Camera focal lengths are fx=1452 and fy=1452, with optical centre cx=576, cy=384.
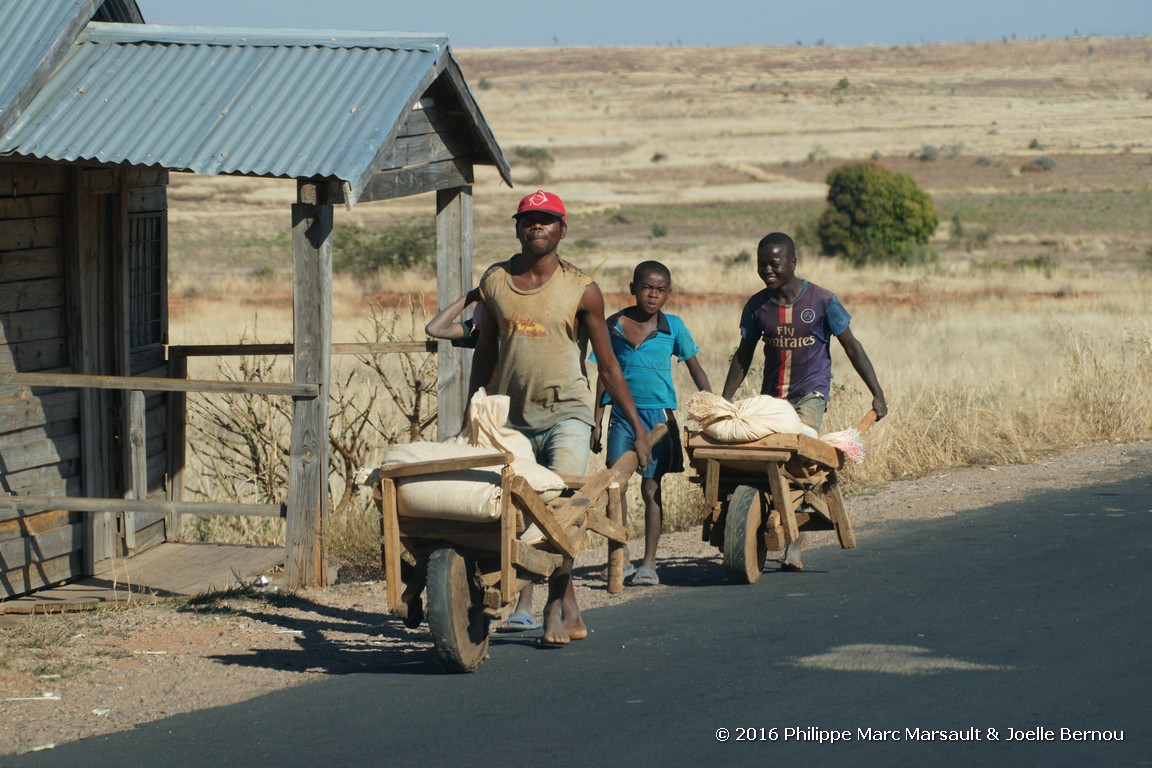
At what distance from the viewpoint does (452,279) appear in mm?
9750

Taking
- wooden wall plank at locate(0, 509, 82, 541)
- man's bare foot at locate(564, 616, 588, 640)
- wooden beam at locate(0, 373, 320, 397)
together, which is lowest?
man's bare foot at locate(564, 616, 588, 640)

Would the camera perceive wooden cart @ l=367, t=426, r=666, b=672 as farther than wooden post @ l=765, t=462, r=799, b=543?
No

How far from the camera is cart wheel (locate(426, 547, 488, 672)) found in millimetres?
6105

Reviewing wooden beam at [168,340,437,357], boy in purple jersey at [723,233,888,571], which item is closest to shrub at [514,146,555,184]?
wooden beam at [168,340,437,357]

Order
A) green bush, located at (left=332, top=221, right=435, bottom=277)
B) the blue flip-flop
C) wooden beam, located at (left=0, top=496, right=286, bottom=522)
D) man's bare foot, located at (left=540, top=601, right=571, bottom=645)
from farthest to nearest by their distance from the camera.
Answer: green bush, located at (left=332, top=221, right=435, bottom=277)
wooden beam, located at (left=0, top=496, right=286, bottom=522)
the blue flip-flop
man's bare foot, located at (left=540, top=601, right=571, bottom=645)

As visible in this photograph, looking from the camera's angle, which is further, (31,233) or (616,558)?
(31,233)

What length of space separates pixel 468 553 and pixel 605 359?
1.15m

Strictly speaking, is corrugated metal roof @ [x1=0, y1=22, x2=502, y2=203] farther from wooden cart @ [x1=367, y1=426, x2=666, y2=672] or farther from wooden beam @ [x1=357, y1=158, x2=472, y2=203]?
wooden cart @ [x1=367, y1=426, x2=666, y2=672]

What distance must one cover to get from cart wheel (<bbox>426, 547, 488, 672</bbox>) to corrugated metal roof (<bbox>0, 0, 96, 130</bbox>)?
3831 mm

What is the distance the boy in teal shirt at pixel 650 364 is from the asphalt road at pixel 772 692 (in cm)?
76

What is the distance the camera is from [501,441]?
21.2ft

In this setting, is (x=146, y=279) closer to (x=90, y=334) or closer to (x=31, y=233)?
(x=90, y=334)

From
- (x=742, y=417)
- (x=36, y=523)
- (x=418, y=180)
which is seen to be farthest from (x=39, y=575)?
(x=742, y=417)

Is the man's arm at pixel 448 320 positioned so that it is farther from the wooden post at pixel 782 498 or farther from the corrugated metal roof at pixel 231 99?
the wooden post at pixel 782 498
